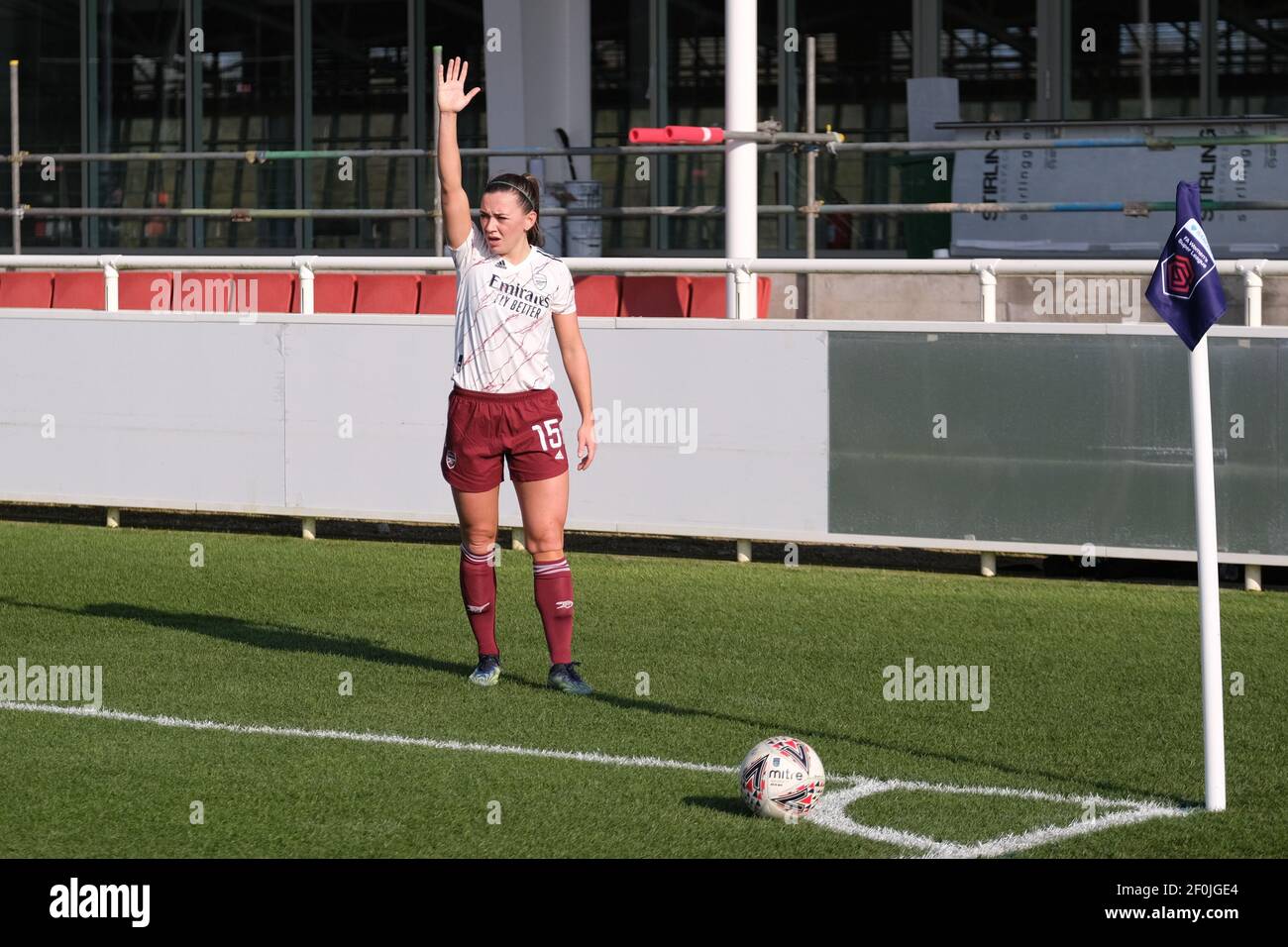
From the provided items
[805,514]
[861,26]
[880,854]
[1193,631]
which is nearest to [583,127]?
[861,26]

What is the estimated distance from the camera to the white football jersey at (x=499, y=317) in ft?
26.0

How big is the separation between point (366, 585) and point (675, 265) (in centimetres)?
264

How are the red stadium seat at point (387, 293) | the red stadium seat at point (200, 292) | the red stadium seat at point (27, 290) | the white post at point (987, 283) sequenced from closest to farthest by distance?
1. the white post at point (987, 283)
2. the red stadium seat at point (387, 293)
3. the red stadium seat at point (200, 292)
4. the red stadium seat at point (27, 290)

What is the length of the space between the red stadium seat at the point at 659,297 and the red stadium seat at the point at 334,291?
1.94 meters

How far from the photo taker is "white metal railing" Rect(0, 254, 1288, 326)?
1065 centimetres

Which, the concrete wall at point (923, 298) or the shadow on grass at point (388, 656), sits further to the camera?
the concrete wall at point (923, 298)

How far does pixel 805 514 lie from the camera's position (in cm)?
1135

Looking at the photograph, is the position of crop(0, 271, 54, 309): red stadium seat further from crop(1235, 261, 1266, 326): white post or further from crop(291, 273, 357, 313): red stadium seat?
crop(1235, 261, 1266, 326): white post

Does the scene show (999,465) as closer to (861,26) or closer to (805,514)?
(805,514)
